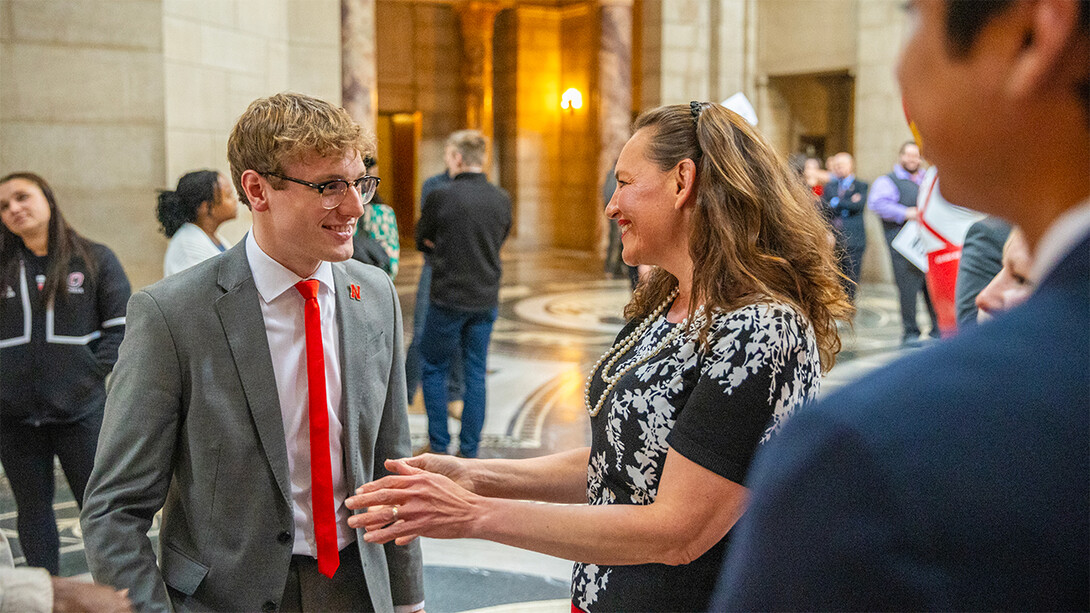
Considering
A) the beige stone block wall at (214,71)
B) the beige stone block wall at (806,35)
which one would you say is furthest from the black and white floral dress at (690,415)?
the beige stone block wall at (806,35)

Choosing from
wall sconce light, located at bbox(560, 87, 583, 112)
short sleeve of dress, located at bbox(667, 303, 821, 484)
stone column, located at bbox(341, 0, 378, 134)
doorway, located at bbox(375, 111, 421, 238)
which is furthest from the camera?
doorway, located at bbox(375, 111, 421, 238)

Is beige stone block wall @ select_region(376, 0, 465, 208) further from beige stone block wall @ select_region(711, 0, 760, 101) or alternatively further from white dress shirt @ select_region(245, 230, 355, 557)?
white dress shirt @ select_region(245, 230, 355, 557)

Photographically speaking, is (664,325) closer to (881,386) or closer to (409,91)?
(881,386)

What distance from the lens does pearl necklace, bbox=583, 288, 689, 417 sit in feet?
6.29

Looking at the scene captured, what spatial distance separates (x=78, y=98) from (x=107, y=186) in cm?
64

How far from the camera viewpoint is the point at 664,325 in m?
2.01

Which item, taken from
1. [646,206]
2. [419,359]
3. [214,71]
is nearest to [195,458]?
[646,206]

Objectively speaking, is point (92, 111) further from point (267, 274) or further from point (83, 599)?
point (83, 599)

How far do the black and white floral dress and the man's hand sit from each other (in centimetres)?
87

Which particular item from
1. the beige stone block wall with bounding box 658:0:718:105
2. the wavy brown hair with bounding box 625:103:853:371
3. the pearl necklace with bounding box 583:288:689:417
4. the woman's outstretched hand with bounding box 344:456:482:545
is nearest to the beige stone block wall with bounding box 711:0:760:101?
the beige stone block wall with bounding box 658:0:718:105

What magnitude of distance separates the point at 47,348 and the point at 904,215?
8.28 meters

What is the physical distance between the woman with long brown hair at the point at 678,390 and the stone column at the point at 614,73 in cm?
1543

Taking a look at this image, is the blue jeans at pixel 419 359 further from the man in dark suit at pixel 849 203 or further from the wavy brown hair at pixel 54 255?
the man in dark suit at pixel 849 203

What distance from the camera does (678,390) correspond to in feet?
5.90
